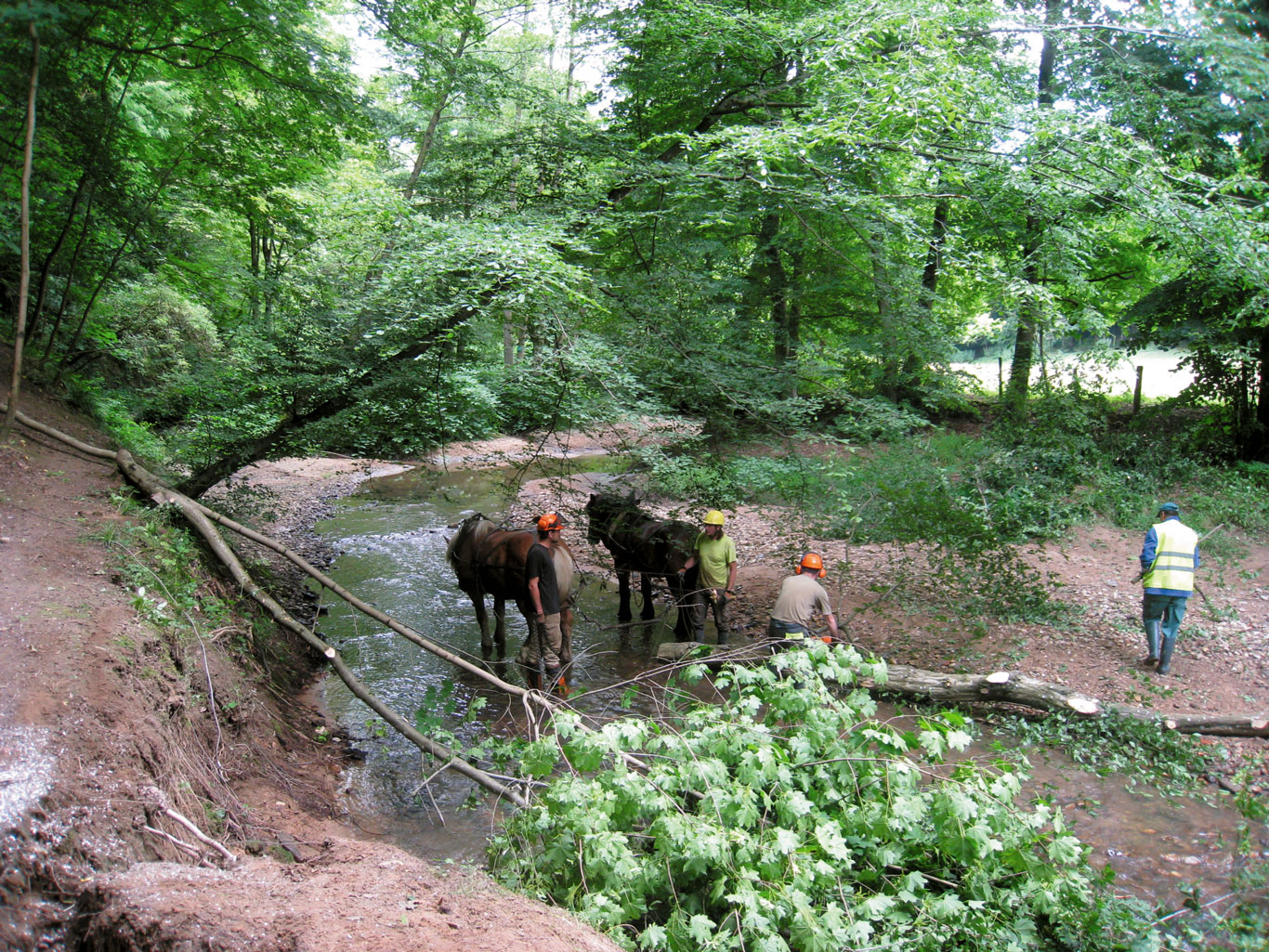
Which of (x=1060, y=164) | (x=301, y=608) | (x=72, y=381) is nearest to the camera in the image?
(x=1060, y=164)

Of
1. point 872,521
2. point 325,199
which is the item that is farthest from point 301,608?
point 872,521

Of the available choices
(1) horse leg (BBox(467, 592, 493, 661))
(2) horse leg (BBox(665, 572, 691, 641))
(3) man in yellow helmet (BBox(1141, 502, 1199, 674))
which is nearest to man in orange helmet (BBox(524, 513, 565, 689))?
(1) horse leg (BBox(467, 592, 493, 661))

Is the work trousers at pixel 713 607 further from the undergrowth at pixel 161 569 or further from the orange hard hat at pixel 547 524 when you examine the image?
the undergrowth at pixel 161 569

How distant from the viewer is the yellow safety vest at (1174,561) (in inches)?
305

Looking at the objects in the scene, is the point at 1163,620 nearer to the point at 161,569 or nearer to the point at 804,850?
the point at 804,850

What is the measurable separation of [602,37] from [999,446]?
9.79 metres

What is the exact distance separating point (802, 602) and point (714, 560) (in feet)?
5.69

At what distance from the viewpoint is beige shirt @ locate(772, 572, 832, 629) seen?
723 centimetres

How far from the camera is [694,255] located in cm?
996

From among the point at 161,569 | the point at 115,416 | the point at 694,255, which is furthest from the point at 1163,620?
the point at 115,416

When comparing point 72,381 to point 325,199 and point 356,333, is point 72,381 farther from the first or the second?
point 325,199

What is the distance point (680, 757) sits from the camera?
14.5ft

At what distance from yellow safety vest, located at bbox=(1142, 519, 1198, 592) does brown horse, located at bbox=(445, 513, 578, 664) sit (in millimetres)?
6319

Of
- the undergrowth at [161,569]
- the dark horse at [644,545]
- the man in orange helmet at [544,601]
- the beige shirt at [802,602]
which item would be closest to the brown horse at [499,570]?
the man in orange helmet at [544,601]
